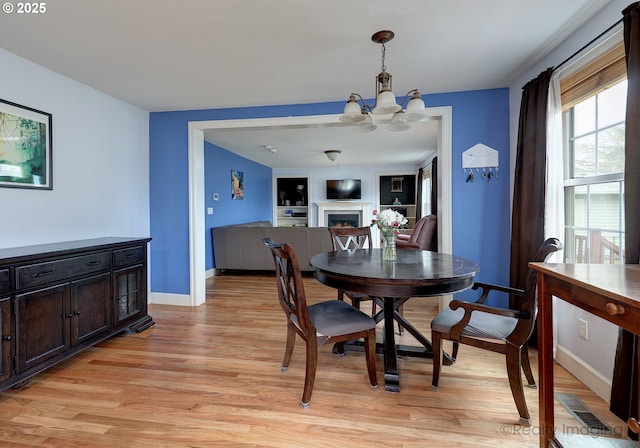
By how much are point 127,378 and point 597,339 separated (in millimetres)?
3039

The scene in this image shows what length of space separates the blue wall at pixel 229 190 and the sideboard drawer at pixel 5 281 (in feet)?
11.0

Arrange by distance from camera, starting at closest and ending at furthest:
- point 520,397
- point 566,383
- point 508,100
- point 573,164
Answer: point 520,397 < point 566,383 < point 573,164 < point 508,100

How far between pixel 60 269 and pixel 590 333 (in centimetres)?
355

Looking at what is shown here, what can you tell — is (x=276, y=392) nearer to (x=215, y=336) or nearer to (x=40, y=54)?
(x=215, y=336)

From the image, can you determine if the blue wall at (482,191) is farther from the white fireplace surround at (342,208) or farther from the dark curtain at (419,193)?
the white fireplace surround at (342,208)

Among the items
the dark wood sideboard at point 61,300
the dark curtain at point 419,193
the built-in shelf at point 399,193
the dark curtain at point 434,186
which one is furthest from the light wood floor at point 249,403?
the built-in shelf at point 399,193

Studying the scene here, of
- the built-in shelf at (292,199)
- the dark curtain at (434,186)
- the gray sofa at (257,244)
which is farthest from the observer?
the built-in shelf at (292,199)

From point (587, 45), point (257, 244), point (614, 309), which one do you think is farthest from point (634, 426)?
point (257, 244)

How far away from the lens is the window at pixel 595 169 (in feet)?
5.95

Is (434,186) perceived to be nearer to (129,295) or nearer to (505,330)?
(505,330)

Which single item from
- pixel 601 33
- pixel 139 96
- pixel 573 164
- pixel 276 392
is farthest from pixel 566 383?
pixel 139 96

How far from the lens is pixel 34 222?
2410mm

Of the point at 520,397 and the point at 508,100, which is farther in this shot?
the point at 508,100

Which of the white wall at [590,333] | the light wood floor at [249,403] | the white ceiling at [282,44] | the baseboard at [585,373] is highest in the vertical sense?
the white ceiling at [282,44]
